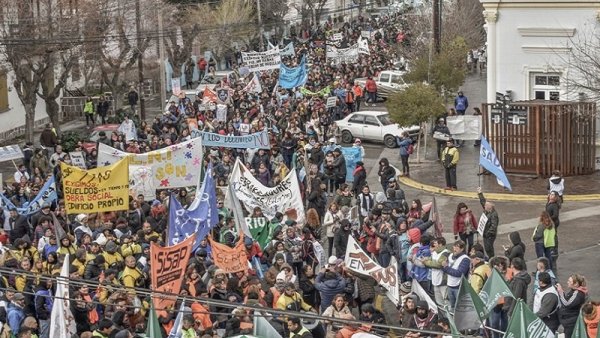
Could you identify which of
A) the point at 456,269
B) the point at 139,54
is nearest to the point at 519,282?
the point at 456,269

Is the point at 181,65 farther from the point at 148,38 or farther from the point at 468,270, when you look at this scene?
the point at 468,270

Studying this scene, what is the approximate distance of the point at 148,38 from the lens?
4528 cm

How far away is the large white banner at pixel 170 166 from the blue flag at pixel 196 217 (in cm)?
349

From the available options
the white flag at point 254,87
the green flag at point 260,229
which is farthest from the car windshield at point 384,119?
the green flag at point 260,229

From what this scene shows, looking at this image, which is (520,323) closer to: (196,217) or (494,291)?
(494,291)

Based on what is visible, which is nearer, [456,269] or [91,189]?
[456,269]

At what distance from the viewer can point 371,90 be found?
45312mm

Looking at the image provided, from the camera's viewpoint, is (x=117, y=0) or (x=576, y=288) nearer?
(x=576, y=288)

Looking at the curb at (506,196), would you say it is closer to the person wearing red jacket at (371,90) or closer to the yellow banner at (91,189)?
the yellow banner at (91,189)

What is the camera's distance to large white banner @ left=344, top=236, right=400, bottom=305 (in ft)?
57.2

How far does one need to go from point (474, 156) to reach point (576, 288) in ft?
58.7

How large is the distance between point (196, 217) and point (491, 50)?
14.5 metres

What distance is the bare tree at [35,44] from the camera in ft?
121

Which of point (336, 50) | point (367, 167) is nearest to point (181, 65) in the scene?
point (336, 50)
